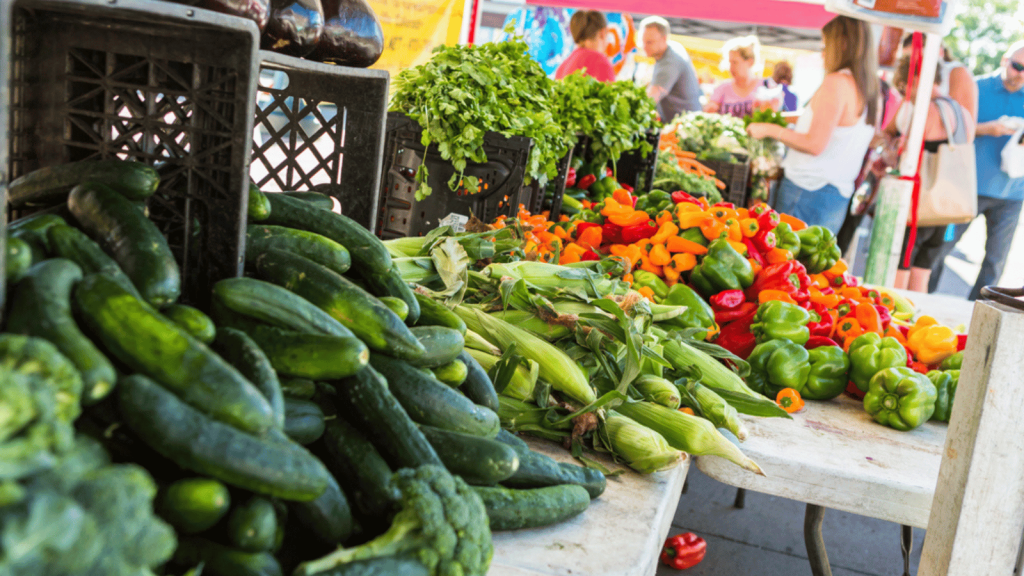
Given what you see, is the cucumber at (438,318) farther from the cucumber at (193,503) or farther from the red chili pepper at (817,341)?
the red chili pepper at (817,341)

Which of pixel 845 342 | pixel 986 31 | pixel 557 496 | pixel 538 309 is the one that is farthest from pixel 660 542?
pixel 986 31

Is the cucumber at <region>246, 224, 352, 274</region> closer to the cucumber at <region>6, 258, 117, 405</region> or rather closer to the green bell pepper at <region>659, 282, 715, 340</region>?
the cucumber at <region>6, 258, 117, 405</region>

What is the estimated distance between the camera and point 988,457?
151 cm

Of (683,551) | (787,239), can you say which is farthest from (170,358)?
(787,239)

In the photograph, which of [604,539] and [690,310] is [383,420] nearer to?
[604,539]

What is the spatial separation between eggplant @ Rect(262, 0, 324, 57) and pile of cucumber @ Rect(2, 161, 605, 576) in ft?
1.03

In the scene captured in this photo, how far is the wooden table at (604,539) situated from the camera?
127 centimetres

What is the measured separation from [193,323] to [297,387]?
196 mm

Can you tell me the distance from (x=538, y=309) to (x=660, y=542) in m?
0.80

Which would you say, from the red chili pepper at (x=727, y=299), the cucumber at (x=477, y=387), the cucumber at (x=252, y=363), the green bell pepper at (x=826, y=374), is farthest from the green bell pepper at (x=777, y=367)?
the cucumber at (x=252, y=363)

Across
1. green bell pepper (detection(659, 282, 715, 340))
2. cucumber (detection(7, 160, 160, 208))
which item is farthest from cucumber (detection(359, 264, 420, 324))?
green bell pepper (detection(659, 282, 715, 340))

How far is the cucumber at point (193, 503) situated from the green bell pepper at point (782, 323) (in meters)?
2.30

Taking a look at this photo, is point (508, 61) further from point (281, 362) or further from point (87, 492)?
point (87, 492)

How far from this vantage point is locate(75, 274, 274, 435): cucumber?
2.98 ft
